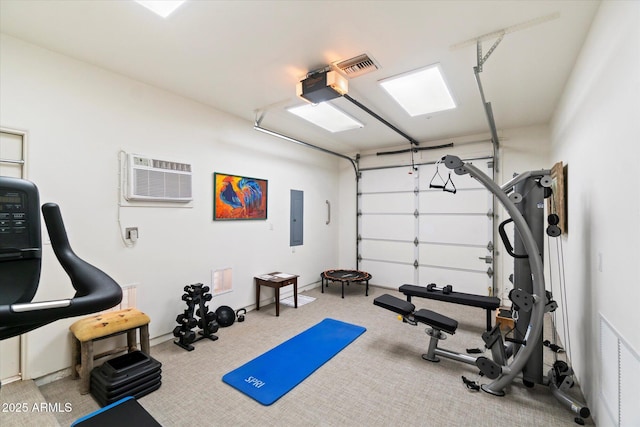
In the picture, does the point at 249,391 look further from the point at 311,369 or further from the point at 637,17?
the point at 637,17

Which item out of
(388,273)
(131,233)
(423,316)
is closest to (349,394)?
(423,316)

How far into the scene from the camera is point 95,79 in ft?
9.42

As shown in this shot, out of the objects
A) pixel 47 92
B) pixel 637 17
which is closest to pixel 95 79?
pixel 47 92

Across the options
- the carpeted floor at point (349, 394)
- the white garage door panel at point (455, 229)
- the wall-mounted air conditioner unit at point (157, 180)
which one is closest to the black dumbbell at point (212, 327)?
the carpeted floor at point (349, 394)

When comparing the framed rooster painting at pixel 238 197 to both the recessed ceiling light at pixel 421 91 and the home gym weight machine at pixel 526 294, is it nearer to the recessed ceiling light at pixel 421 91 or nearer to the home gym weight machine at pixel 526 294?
the recessed ceiling light at pixel 421 91

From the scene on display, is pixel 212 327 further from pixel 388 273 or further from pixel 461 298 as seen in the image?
pixel 388 273

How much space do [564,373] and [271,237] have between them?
13.0 feet

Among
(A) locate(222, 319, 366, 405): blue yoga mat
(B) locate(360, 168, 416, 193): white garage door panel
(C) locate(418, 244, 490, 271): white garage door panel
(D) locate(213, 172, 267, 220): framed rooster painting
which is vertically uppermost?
(B) locate(360, 168, 416, 193): white garage door panel

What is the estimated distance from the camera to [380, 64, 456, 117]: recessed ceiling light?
3028 mm

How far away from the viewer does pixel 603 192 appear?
6.55 ft

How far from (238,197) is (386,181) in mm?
3239

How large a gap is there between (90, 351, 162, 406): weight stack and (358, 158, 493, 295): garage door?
454cm

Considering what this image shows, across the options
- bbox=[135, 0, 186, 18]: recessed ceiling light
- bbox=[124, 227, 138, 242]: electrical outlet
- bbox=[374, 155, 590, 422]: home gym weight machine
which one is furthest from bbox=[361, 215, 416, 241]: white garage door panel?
bbox=[135, 0, 186, 18]: recessed ceiling light

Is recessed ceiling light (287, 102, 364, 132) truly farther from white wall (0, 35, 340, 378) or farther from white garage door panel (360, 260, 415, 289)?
white garage door panel (360, 260, 415, 289)
